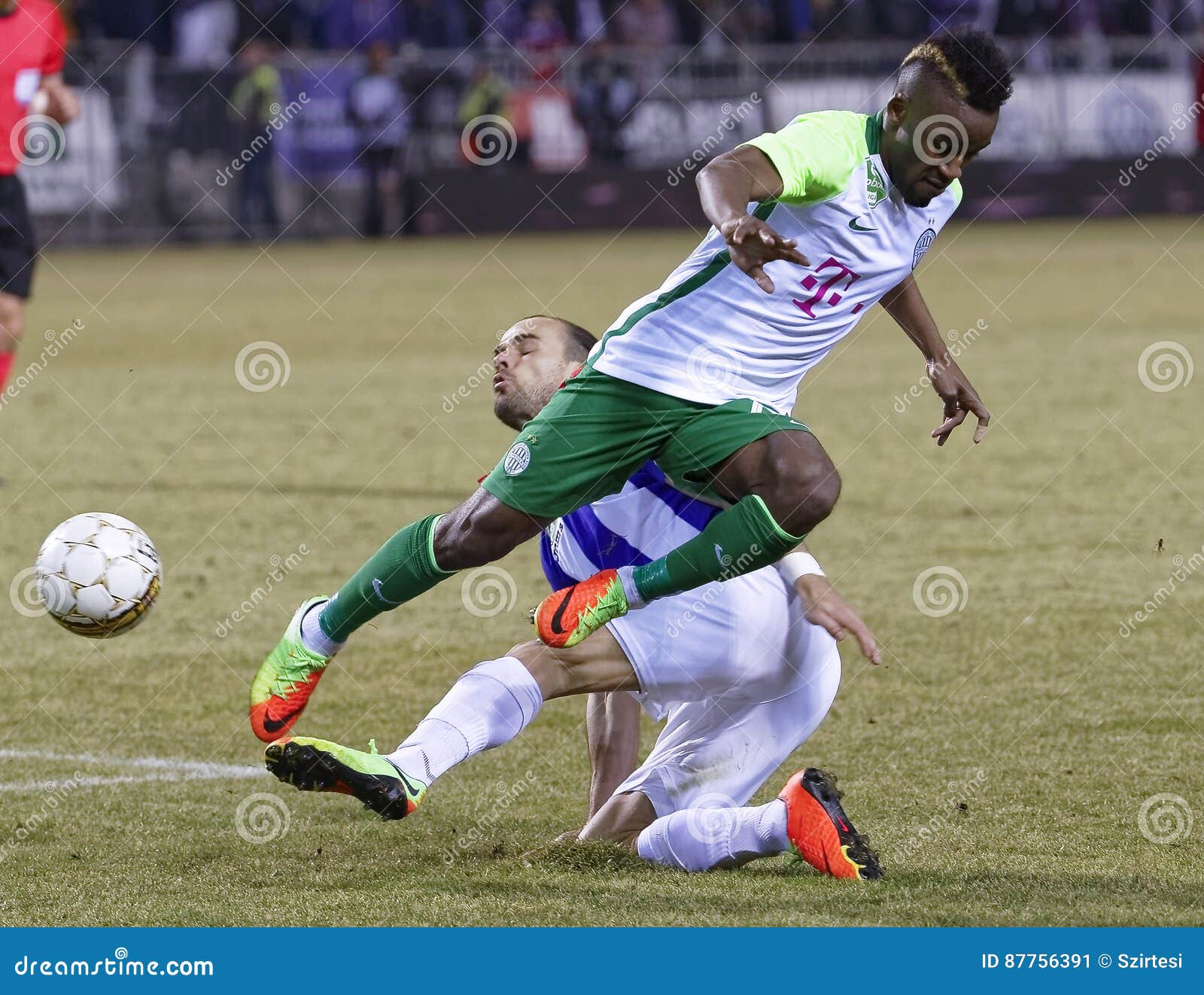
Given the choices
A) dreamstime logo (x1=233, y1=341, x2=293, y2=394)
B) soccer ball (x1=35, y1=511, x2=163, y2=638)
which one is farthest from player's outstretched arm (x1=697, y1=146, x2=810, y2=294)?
dreamstime logo (x1=233, y1=341, x2=293, y2=394)

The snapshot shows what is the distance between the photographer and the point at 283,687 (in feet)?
15.3

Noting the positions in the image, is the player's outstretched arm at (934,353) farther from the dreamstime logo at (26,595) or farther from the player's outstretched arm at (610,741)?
the dreamstime logo at (26,595)

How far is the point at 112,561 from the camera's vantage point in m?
5.12

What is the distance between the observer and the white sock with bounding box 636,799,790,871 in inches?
166

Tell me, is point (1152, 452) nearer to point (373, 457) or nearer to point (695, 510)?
point (373, 457)

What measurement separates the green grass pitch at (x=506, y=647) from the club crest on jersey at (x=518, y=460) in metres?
0.88

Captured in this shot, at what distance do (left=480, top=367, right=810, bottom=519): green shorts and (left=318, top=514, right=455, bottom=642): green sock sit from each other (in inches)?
9.9

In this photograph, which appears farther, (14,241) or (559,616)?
(14,241)

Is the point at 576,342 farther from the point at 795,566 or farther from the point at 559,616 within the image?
the point at 559,616
